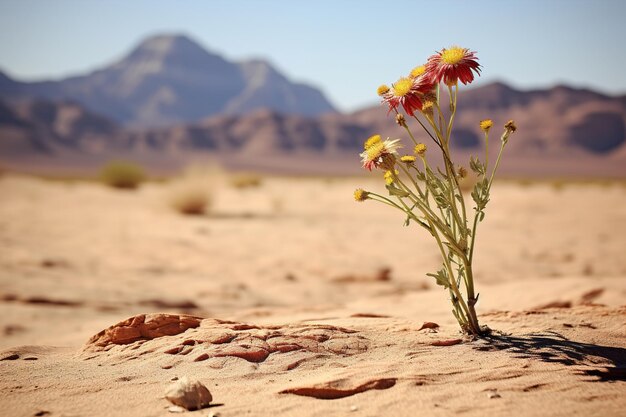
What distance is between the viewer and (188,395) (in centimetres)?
249

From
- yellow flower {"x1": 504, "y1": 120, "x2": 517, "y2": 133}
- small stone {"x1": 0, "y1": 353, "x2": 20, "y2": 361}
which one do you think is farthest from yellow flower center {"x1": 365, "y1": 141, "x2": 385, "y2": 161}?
small stone {"x1": 0, "y1": 353, "x2": 20, "y2": 361}

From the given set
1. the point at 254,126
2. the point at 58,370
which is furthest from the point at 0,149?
the point at 58,370

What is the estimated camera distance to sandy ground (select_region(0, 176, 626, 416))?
8.56ft

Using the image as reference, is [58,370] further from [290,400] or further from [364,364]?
[364,364]

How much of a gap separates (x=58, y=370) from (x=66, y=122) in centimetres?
10239

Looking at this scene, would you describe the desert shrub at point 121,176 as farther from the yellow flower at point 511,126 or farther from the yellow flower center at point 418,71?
the yellow flower at point 511,126

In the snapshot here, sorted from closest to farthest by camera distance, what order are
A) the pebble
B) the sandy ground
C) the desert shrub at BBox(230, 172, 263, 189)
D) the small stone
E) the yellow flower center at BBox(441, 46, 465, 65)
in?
the pebble → the sandy ground → the yellow flower center at BBox(441, 46, 465, 65) → the small stone → the desert shrub at BBox(230, 172, 263, 189)

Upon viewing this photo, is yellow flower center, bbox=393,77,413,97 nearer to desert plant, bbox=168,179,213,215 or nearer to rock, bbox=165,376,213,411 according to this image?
rock, bbox=165,376,213,411

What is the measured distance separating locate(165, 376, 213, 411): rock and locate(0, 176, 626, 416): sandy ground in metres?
0.06

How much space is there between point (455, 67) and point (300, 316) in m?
2.85

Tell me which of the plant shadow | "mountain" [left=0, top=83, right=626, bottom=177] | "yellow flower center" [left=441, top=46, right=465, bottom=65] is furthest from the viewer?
"mountain" [left=0, top=83, right=626, bottom=177]

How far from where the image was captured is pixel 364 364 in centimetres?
296

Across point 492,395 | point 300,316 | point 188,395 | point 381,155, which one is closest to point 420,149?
point 381,155

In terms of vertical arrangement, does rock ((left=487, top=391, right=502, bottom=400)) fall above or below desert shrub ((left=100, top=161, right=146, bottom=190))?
below
